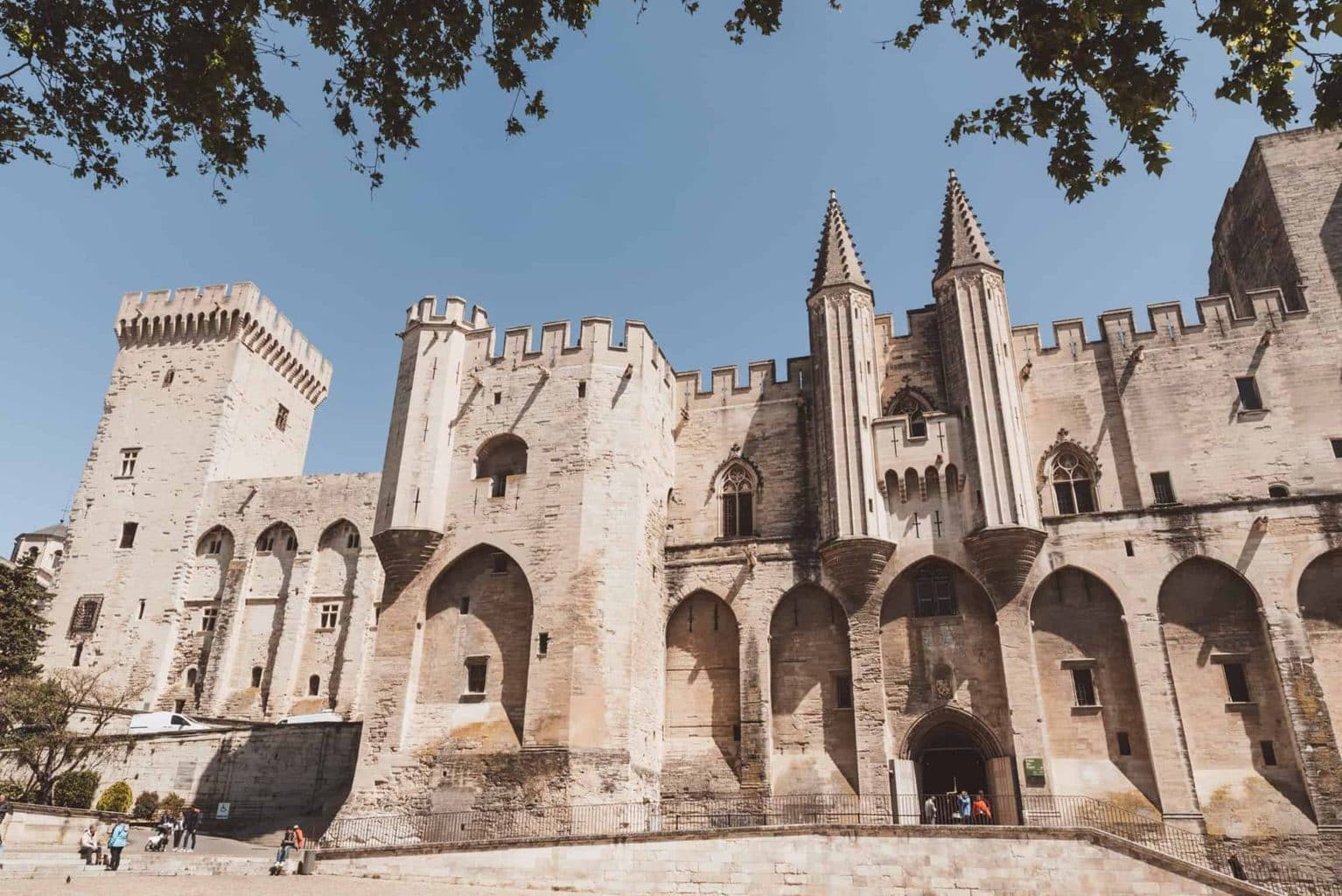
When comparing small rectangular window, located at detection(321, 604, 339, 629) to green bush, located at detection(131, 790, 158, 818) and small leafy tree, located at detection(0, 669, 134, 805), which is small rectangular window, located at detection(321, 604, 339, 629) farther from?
green bush, located at detection(131, 790, 158, 818)

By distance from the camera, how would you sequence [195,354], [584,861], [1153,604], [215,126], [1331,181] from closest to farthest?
[215,126] → [584,861] → [1153,604] → [1331,181] → [195,354]

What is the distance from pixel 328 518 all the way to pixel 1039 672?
26.3m

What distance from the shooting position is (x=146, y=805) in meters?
26.6

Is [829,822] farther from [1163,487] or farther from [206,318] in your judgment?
[206,318]

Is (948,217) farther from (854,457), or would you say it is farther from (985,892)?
(985,892)

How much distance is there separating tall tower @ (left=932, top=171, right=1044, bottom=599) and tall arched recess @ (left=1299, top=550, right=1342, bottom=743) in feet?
19.4

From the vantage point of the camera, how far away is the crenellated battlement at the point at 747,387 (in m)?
28.4

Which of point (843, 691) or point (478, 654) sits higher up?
point (478, 654)

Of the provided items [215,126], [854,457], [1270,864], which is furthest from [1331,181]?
[215,126]

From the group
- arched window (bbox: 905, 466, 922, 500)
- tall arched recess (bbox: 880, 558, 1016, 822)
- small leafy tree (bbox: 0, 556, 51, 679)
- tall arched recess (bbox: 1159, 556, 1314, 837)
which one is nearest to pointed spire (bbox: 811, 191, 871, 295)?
arched window (bbox: 905, 466, 922, 500)

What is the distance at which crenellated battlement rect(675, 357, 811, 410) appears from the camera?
1118 inches

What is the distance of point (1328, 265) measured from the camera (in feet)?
83.8

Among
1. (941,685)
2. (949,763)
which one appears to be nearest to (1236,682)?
(941,685)

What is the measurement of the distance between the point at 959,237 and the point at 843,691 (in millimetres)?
13302
